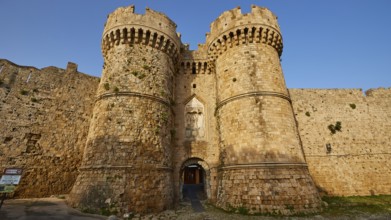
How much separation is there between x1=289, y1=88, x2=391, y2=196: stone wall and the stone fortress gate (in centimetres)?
390

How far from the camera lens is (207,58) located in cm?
1262

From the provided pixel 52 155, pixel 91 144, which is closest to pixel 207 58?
pixel 91 144

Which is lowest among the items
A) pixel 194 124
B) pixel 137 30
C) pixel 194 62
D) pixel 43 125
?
pixel 43 125

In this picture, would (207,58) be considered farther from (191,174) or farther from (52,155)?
(191,174)

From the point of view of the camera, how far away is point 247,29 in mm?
10375

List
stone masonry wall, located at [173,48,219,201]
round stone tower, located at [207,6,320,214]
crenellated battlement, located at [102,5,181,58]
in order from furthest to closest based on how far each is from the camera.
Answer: stone masonry wall, located at [173,48,219,201] < crenellated battlement, located at [102,5,181,58] < round stone tower, located at [207,6,320,214]

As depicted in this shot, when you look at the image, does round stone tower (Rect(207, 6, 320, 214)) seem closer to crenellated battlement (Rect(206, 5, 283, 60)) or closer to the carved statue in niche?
crenellated battlement (Rect(206, 5, 283, 60))

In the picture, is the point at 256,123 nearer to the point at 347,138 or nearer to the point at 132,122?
the point at 132,122

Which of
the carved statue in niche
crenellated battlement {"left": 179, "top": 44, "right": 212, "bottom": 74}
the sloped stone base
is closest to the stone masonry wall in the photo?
crenellated battlement {"left": 179, "top": 44, "right": 212, "bottom": 74}

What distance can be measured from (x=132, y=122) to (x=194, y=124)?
4.28 m

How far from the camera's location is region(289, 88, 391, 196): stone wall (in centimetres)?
1134

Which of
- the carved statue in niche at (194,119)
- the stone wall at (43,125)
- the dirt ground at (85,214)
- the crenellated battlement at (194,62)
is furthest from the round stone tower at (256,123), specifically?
the stone wall at (43,125)

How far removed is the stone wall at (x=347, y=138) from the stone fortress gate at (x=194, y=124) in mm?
3900

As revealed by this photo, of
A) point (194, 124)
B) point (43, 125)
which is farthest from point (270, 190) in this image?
point (43, 125)
